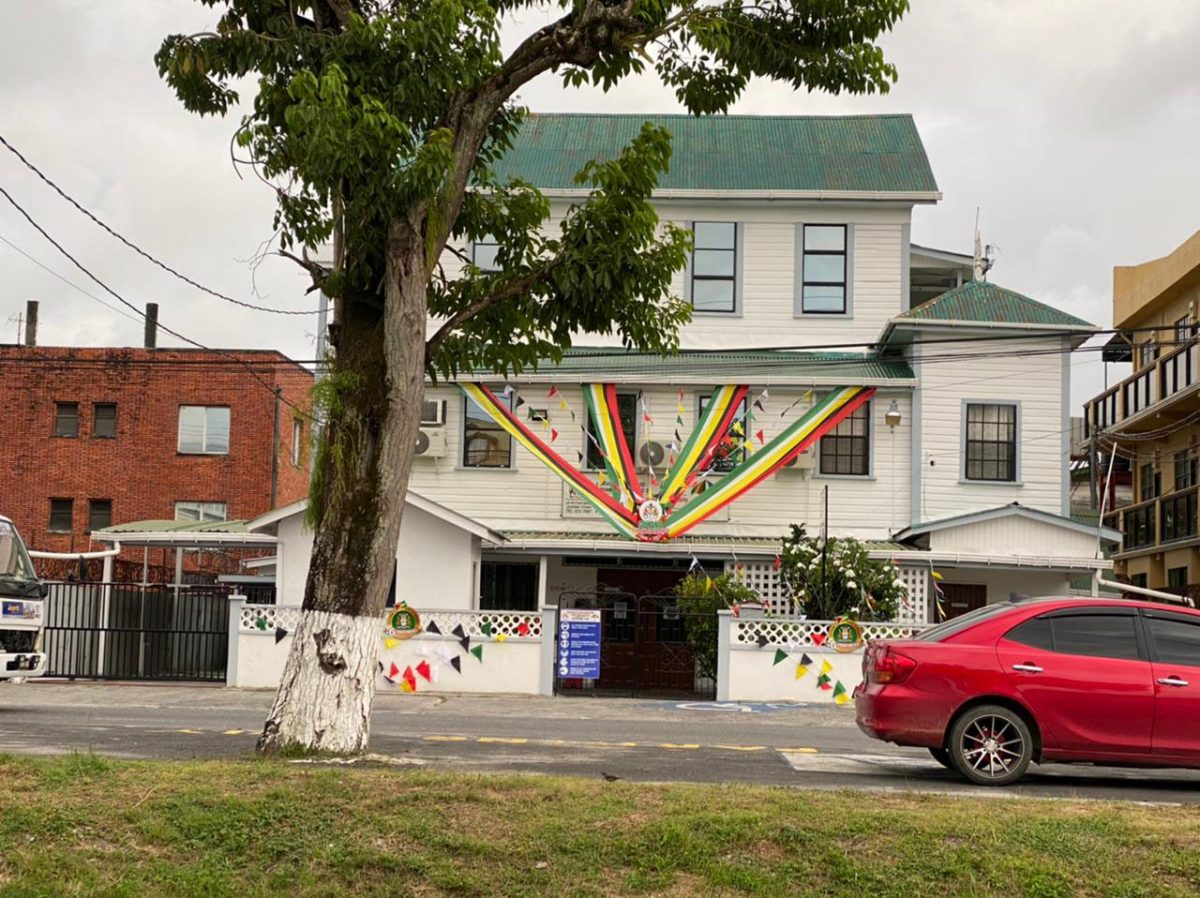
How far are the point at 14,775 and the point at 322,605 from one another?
289cm

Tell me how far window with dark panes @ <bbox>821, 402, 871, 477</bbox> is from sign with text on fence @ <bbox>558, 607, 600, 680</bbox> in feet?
22.7

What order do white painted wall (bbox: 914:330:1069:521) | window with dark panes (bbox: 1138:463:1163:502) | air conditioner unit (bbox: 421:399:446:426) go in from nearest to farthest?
white painted wall (bbox: 914:330:1069:521) → air conditioner unit (bbox: 421:399:446:426) → window with dark panes (bbox: 1138:463:1163:502)

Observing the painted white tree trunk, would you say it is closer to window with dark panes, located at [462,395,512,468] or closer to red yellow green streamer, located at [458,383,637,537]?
red yellow green streamer, located at [458,383,637,537]

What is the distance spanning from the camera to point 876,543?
28.2 meters

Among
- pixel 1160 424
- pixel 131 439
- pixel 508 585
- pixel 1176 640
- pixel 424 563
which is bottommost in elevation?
pixel 1176 640

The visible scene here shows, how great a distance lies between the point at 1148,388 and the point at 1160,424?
150cm

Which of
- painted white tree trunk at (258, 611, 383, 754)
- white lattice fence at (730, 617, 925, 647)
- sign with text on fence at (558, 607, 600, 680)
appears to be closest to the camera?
painted white tree trunk at (258, 611, 383, 754)

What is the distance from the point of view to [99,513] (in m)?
42.8

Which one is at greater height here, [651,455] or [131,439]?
[131,439]

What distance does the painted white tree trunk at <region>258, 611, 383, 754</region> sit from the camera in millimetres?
10953

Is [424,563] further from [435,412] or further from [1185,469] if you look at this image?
[1185,469]

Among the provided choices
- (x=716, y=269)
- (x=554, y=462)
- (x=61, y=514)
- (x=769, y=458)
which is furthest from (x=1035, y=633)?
(x=61, y=514)

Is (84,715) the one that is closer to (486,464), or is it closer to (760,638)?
(760,638)

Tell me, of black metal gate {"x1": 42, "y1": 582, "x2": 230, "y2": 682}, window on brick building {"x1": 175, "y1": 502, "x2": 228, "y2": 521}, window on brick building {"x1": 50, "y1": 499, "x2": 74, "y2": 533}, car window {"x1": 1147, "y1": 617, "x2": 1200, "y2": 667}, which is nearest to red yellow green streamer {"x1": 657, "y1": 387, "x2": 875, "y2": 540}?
black metal gate {"x1": 42, "y1": 582, "x2": 230, "y2": 682}
